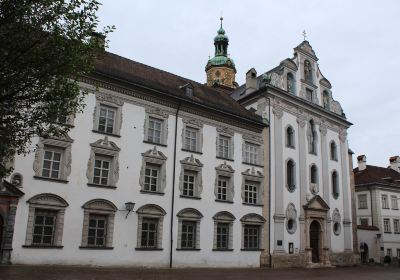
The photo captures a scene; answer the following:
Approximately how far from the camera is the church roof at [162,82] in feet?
81.3

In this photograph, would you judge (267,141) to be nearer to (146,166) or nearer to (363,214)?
(146,166)

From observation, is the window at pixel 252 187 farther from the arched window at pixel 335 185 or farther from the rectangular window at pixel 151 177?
the arched window at pixel 335 185

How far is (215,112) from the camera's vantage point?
2825 cm

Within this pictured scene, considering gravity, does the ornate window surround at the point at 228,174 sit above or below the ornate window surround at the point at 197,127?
below

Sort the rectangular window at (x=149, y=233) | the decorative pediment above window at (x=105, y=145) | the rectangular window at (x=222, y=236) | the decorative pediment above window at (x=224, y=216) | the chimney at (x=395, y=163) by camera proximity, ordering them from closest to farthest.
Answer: the decorative pediment above window at (x=105, y=145), the rectangular window at (x=149, y=233), the decorative pediment above window at (x=224, y=216), the rectangular window at (x=222, y=236), the chimney at (x=395, y=163)

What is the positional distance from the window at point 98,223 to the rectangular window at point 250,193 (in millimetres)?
10365

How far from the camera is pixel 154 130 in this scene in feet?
83.3

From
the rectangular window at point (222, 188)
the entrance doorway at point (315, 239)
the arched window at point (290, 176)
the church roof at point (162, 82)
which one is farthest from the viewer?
the entrance doorway at point (315, 239)

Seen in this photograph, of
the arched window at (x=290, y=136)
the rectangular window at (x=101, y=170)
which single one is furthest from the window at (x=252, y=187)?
the rectangular window at (x=101, y=170)

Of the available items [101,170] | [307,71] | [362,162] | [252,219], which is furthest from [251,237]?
[362,162]

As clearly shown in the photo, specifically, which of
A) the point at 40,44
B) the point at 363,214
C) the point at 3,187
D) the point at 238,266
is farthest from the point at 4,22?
the point at 363,214

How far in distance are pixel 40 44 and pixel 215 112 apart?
18.2 m

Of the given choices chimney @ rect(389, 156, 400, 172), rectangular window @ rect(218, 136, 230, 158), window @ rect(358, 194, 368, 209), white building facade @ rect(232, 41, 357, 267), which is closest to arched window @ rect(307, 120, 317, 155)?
white building facade @ rect(232, 41, 357, 267)

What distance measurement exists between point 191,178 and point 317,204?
41.9 feet
